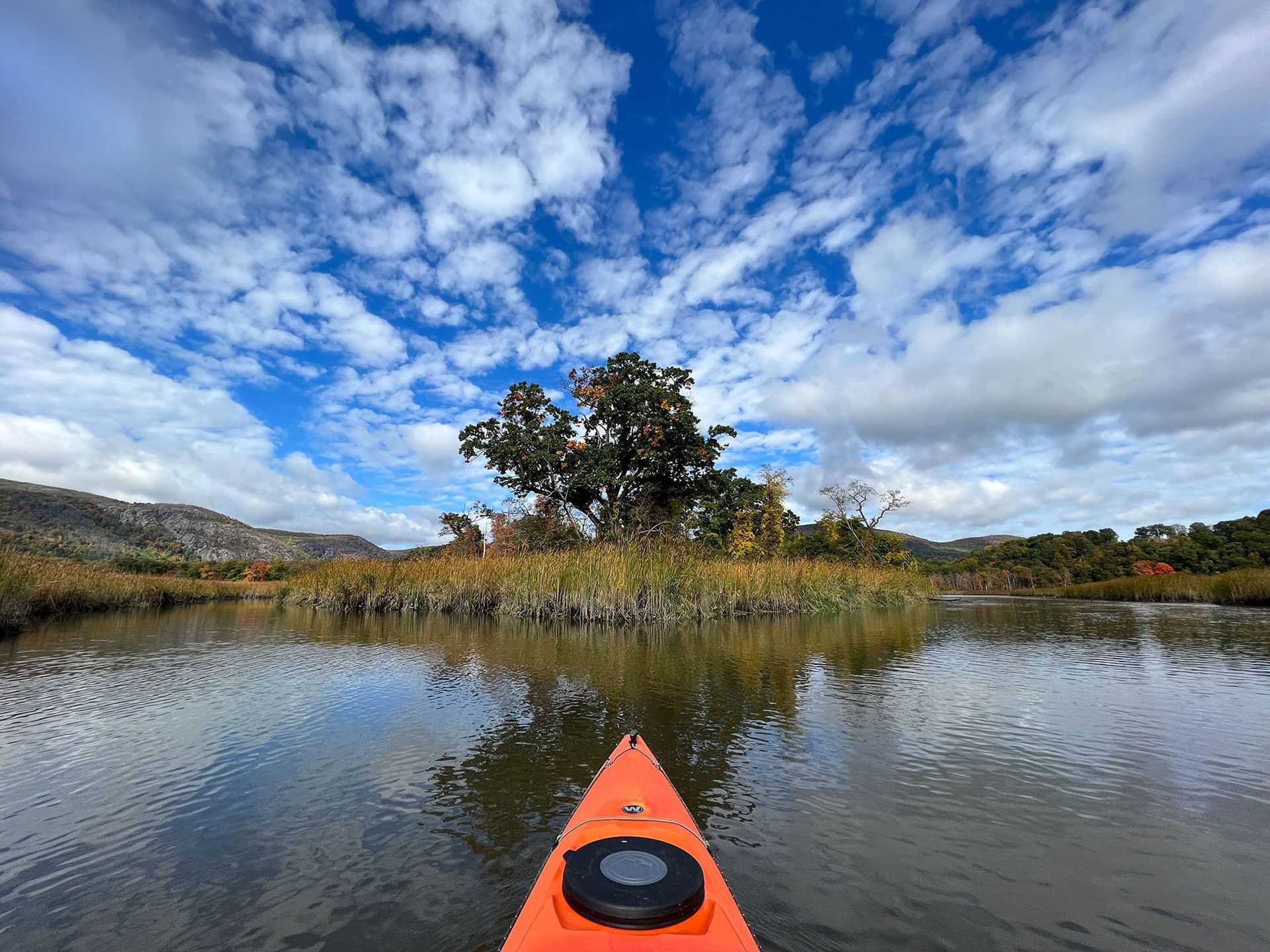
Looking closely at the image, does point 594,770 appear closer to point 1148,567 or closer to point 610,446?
point 610,446

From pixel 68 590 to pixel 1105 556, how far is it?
2679 inches

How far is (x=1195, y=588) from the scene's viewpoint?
2414cm

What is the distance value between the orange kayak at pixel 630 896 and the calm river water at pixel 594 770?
0.49 metres

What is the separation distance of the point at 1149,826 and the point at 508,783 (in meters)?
4.03

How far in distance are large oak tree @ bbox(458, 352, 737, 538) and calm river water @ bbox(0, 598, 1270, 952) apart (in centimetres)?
1686

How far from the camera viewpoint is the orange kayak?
1594 millimetres

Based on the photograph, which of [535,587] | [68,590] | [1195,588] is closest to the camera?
[535,587]

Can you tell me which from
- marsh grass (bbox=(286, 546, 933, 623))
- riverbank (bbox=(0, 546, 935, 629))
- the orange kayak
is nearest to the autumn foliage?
riverbank (bbox=(0, 546, 935, 629))

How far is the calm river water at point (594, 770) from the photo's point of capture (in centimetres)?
230

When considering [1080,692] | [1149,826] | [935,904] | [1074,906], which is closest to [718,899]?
[935,904]

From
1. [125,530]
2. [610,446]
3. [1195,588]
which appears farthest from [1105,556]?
[125,530]

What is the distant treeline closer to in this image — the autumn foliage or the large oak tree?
the autumn foliage

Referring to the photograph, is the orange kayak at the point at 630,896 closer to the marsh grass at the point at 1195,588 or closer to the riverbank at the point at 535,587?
the riverbank at the point at 535,587

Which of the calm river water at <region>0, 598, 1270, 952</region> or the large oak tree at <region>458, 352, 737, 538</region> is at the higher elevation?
the large oak tree at <region>458, 352, 737, 538</region>
